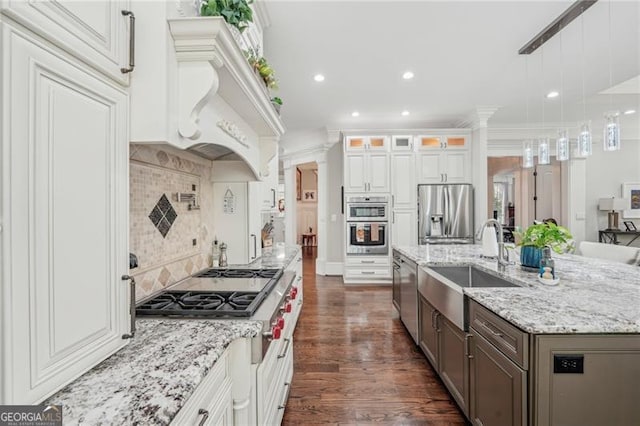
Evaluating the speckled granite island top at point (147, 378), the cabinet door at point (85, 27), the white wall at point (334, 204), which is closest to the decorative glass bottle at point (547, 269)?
the speckled granite island top at point (147, 378)

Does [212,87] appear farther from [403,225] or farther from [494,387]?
[403,225]

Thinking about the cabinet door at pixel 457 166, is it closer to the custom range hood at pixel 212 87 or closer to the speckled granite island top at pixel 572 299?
the speckled granite island top at pixel 572 299

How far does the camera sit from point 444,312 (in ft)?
6.75

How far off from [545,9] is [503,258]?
2.04m

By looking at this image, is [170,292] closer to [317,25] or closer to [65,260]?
[65,260]

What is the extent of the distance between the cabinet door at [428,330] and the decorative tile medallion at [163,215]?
6.25ft

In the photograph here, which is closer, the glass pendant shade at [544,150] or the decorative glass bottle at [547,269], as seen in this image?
the decorative glass bottle at [547,269]

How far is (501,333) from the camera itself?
4.60ft

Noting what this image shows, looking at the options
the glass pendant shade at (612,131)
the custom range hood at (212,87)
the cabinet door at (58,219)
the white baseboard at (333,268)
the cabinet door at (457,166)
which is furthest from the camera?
the white baseboard at (333,268)

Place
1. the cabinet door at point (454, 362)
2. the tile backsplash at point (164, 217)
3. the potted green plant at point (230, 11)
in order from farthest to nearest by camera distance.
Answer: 1. the cabinet door at point (454, 362)
2. the tile backsplash at point (164, 217)
3. the potted green plant at point (230, 11)

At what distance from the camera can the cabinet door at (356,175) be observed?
5.39 metres

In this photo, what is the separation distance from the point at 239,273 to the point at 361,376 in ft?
4.27

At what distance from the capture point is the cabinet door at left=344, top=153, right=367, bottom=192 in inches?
212

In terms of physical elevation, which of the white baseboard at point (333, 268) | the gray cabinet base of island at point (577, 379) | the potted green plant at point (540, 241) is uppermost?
the potted green plant at point (540, 241)
